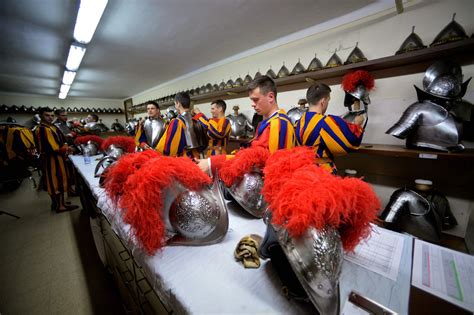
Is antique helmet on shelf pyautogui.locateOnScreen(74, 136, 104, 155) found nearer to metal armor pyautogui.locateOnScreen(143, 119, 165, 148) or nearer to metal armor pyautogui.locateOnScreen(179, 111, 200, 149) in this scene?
metal armor pyautogui.locateOnScreen(143, 119, 165, 148)

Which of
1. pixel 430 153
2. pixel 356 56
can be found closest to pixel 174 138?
pixel 356 56

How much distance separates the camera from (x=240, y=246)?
613 mm

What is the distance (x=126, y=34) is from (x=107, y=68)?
197cm

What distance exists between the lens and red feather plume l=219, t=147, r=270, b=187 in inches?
34.1

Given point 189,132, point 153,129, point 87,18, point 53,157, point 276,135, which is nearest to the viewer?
point 276,135

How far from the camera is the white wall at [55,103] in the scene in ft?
19.5

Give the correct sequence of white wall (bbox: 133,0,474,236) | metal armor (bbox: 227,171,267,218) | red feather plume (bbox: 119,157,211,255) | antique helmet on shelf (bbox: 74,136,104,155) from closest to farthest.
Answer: red feather plume (bbox: 119,157,211,255) < metal armor (bbox: 227,171,267,218) < white wall (bbox: 133,0,474,236) < antique helmet on shelf (bbox: 74,136,104,155)

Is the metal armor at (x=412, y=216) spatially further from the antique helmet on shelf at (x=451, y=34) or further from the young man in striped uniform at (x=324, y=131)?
the antique helmet on shelf at (x=451, y=34)

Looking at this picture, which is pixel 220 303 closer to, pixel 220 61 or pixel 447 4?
pixel 447 4

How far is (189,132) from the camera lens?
2.21 metres

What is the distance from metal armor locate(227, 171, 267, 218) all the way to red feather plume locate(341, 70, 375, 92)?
147 centimetres

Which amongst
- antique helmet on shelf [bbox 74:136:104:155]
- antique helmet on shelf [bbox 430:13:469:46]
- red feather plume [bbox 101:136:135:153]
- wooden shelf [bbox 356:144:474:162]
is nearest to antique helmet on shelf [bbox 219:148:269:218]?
wooden shelf [bbox 356:144:474:162]

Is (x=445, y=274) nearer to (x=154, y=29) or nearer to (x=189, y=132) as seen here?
(x=189, y=132)

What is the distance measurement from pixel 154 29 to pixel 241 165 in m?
2.43
